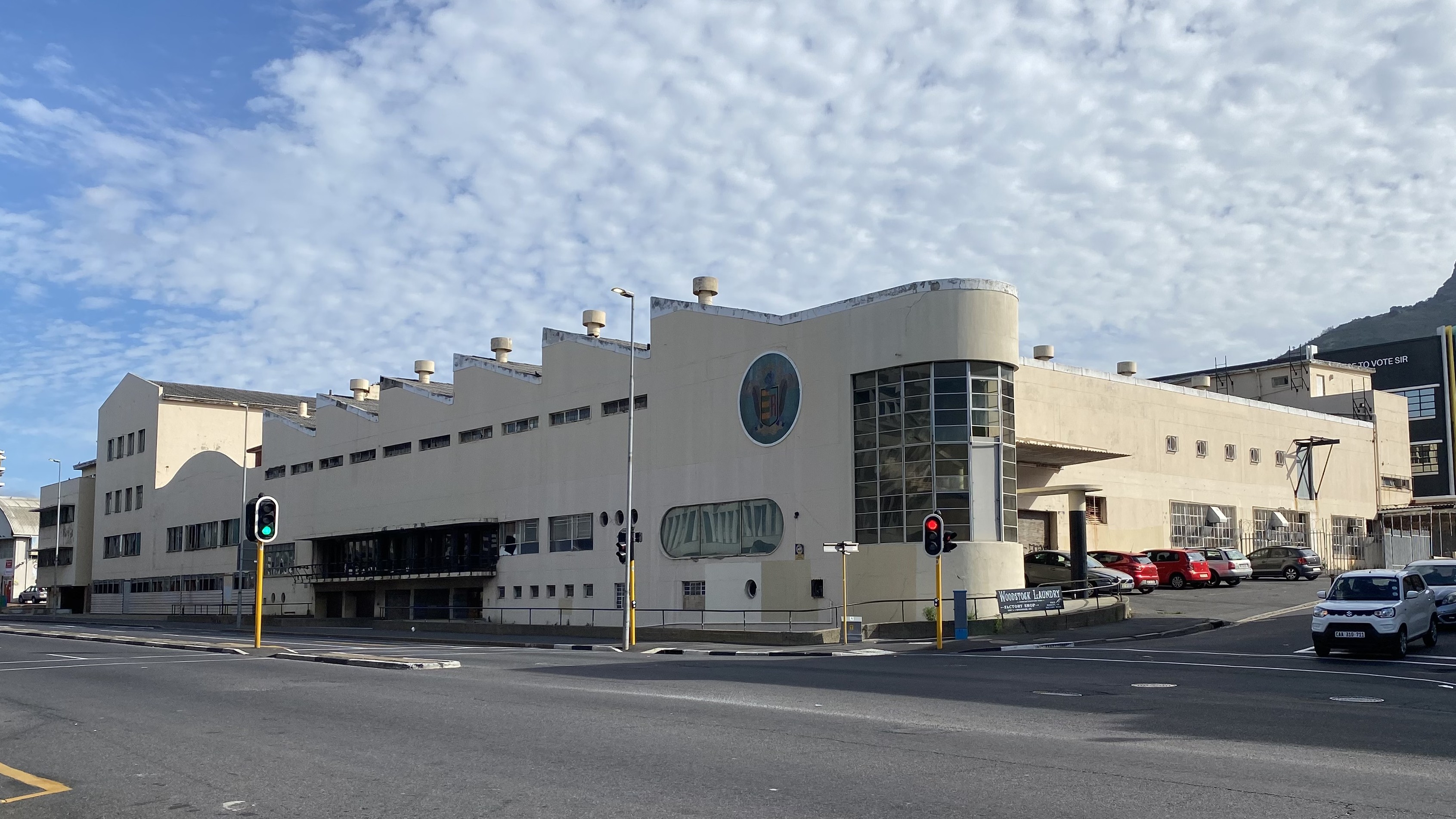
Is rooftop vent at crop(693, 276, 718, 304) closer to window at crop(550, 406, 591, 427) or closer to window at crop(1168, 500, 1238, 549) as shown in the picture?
window at crop(550, 406, 591, 427)

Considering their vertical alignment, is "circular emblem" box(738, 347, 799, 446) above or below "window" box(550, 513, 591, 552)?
above

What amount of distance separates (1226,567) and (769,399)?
20782 mm

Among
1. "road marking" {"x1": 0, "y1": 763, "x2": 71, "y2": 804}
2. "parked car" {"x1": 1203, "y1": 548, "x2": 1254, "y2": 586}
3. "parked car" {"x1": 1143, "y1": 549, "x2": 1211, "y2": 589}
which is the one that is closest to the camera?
"road marking" {"x1": 0, "y1": 763, "x2": 71, "y2": 804}

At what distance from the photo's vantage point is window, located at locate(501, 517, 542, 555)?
54.1 metres

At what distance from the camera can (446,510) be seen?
5953cm

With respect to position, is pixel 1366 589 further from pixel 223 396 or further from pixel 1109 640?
pixel 223 396

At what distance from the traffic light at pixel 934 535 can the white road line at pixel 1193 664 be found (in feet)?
9.83

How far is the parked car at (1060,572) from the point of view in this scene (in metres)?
43.9

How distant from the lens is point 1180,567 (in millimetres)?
49219

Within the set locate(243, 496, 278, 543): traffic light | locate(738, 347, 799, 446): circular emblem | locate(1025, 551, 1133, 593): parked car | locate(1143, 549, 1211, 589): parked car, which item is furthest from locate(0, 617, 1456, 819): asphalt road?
locate(1143, 549, 1211, 589): parked car

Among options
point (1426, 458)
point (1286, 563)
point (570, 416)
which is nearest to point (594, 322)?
point (570, 416)

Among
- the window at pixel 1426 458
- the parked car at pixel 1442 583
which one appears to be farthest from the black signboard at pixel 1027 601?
the window at pixel 1426 458

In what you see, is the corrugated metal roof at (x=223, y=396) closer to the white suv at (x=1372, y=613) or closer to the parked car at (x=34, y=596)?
the parked car at (x=34, y=596)

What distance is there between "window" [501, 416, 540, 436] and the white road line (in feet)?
102
